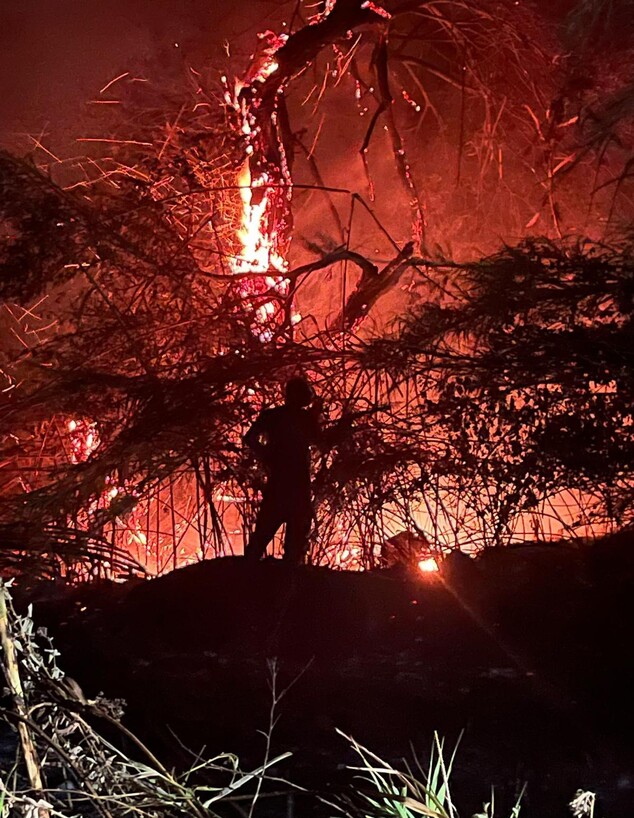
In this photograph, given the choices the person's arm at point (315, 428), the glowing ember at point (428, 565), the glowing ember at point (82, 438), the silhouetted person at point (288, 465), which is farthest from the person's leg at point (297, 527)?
the glowing ember at point (82, 438)

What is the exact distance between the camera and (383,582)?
14.4 ft

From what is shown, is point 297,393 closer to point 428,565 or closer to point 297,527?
point 297,527

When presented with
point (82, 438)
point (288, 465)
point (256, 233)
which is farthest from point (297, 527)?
point (256, 233)

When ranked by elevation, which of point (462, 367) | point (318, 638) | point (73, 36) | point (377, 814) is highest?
point (73, 36)

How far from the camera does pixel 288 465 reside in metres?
4.41

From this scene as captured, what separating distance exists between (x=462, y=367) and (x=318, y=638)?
1.54 meters

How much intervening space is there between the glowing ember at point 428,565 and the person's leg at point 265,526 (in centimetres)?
78

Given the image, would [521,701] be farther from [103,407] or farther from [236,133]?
[236,133]

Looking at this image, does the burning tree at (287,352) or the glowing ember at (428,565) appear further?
the glowing ember at (428,565)

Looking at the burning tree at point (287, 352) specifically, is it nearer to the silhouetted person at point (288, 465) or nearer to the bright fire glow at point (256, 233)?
the bright fire glow at point (256, 233)

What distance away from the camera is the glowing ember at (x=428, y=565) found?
188 inches

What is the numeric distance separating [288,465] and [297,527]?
33 cm

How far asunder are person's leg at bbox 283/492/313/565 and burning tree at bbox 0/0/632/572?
42 cm

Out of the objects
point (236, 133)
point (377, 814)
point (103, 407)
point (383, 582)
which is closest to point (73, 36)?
point (236, 133)
